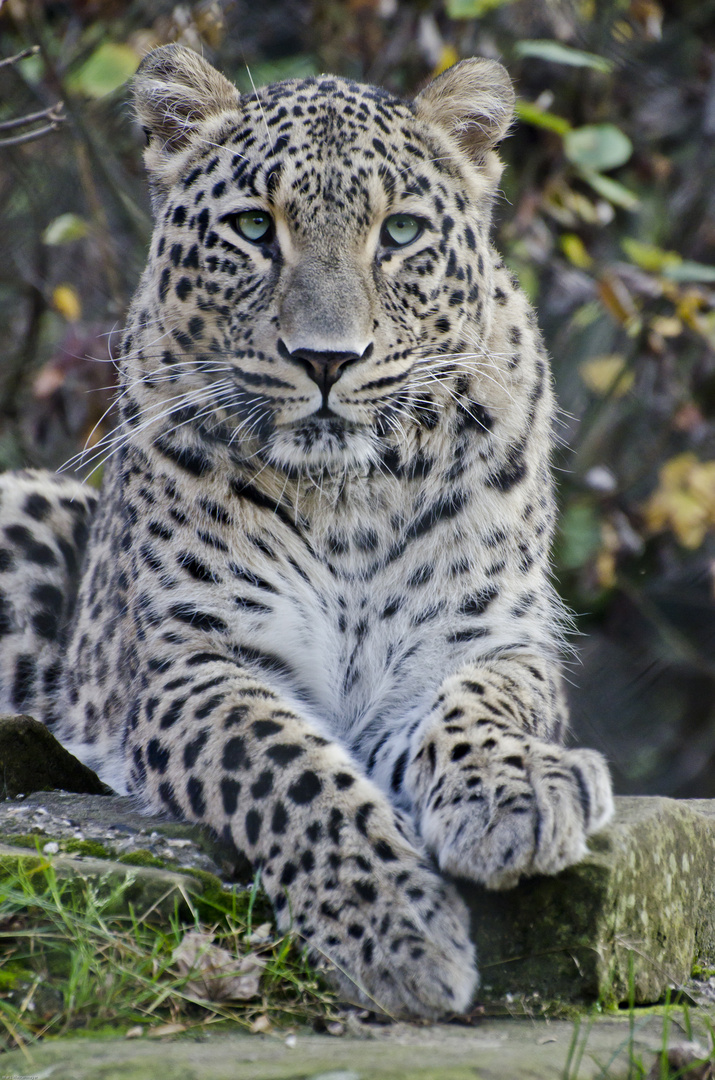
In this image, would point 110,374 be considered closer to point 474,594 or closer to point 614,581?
point 614,581

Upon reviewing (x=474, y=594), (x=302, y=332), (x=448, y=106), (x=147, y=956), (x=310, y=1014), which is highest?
(x=448, y=106)

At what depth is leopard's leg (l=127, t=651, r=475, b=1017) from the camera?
2.59 m

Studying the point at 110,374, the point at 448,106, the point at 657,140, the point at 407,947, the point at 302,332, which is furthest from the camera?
the point at 657,140

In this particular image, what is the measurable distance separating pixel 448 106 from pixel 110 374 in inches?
149

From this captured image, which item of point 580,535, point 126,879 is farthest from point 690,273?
point 126,879

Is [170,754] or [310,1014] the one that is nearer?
[310,1014]

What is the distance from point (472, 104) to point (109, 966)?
2.90m

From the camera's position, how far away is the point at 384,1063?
6.96 feet

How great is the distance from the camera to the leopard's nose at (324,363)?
3.27 m

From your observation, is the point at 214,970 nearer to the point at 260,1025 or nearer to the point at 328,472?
the point at 260,1025

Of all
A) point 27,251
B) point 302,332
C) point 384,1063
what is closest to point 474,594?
point 302,332

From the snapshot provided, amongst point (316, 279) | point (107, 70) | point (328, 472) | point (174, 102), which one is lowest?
point (328, 472)

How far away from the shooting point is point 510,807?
283 cm

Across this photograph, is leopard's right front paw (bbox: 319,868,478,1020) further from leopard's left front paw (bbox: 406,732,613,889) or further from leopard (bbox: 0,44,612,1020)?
leopard (bbox: 0,44,612,1020)
